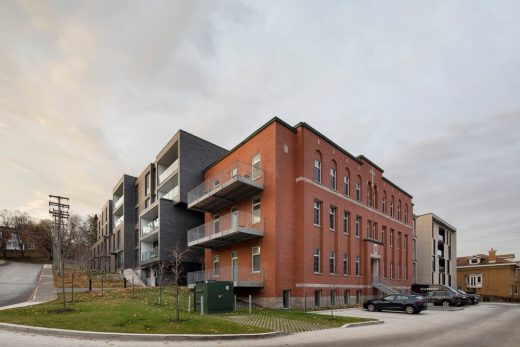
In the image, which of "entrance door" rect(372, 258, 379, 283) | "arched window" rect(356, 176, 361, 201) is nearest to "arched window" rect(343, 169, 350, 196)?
"arched window" rect(356, 176, 361, 201)

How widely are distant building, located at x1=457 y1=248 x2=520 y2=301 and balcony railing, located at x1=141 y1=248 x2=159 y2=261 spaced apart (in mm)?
54116

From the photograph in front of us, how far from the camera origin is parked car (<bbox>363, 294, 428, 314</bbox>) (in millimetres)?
24047

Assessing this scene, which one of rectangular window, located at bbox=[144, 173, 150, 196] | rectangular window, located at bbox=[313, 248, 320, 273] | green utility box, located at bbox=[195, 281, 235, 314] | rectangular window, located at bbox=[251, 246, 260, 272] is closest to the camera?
green utility box, located at bbox=[195, 281, 235, 314]

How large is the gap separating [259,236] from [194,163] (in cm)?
1537

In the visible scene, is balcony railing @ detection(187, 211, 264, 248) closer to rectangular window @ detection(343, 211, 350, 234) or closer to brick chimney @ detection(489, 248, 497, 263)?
rectangular window @ detection(343, 211, 350, 234)

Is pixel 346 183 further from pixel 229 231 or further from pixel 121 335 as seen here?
pixel 121 335

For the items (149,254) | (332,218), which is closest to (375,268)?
(332,218)

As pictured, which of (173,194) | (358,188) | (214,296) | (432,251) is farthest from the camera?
(432,251)

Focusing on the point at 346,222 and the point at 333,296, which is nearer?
the point at 333,296

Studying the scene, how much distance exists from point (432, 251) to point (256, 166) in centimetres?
4101

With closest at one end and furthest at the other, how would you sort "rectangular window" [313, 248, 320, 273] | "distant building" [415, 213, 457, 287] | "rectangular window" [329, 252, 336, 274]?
"rectangular window" [313, 248, 320, 273] < "rectangular window" [329, 252, 336, 274] < "distant building" [415, 213, 457, 287]

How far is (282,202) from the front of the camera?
26422 mm

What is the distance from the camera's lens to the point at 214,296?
18.8m

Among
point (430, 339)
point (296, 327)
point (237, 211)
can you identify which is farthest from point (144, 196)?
point (430, 339)
